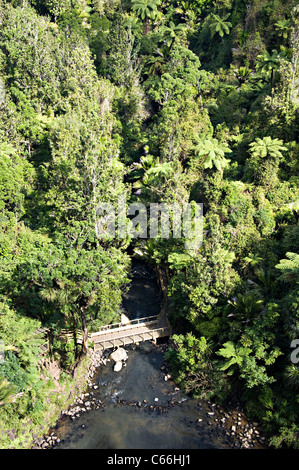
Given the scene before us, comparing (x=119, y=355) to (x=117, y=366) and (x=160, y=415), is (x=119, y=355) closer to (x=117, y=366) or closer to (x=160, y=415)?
(x=117, y=366)

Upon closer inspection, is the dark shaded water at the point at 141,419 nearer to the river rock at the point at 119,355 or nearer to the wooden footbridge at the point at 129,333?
the river rock at the point at 119,355

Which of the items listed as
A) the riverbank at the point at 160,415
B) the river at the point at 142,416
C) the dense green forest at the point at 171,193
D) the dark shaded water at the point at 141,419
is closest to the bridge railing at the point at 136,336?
the river at the point at 142,416

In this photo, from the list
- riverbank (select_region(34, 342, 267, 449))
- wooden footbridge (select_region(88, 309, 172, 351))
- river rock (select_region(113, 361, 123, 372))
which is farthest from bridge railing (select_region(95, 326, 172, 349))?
riverbank (select_region(34, 342, 267, 449))

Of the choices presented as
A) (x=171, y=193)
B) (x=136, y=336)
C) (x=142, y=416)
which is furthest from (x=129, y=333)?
(x=171, y=193)

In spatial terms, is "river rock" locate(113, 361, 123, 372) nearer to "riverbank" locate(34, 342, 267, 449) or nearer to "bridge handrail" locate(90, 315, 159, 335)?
"riverbank" locate(34, 342, 267, 449)

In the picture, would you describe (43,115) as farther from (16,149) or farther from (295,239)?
(295,239)
